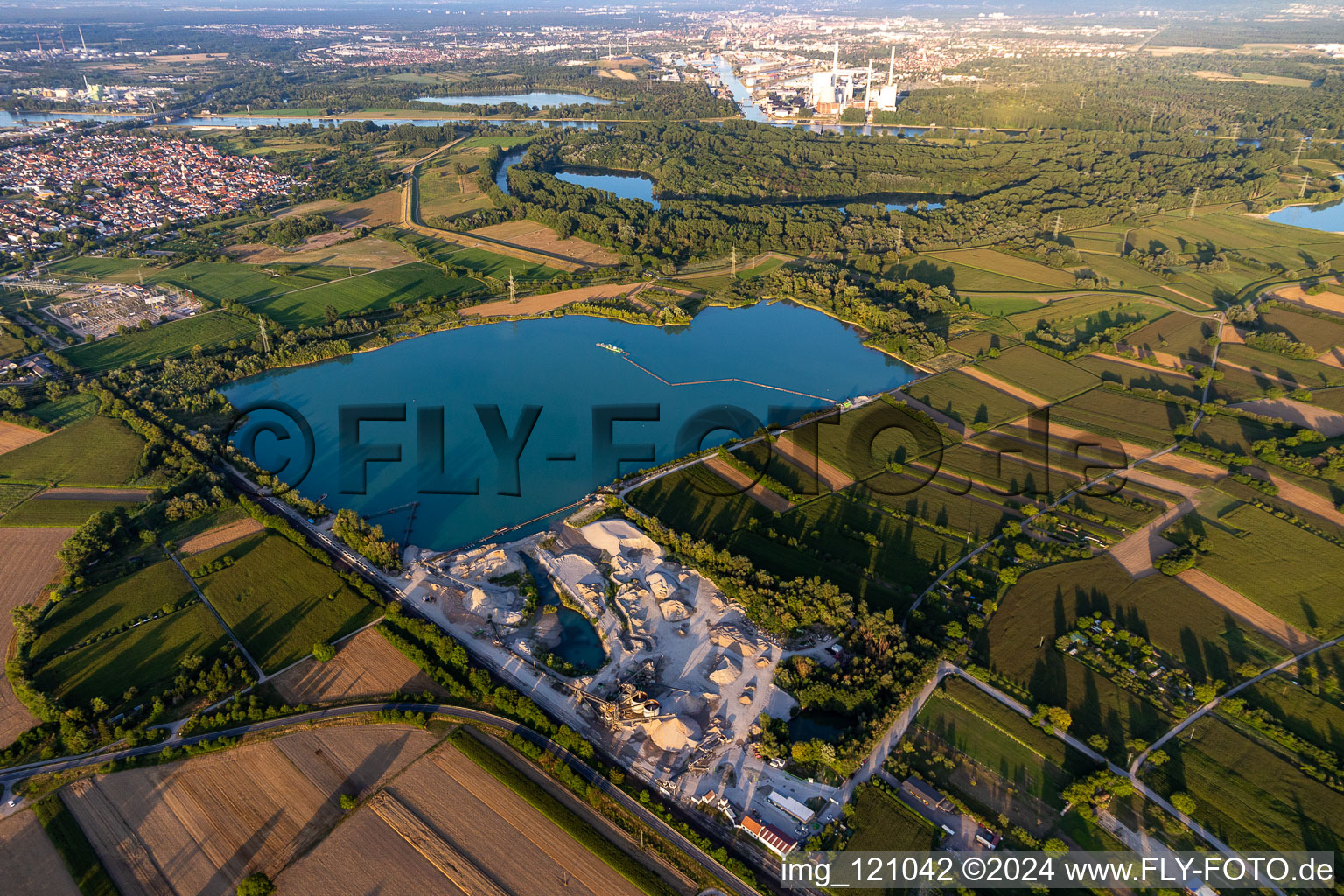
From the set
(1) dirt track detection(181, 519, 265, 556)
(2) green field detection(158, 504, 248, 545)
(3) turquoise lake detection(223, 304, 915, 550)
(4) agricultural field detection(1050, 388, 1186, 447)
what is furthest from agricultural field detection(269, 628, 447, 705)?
(4) agricultural field detection(1050, 388, 1186, 447)

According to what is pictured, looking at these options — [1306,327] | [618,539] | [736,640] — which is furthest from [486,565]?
[1306,327]

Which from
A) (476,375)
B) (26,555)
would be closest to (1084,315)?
(476,375)

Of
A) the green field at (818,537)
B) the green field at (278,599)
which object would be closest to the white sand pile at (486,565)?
the green field at (278,599)

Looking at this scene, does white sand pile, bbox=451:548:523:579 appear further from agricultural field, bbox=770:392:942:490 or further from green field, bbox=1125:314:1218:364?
green field, bbox=1125:314:1218:364

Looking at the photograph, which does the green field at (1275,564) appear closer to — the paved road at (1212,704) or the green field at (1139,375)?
the paved road at (1212,704)

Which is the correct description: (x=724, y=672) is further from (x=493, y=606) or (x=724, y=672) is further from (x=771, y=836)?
(x=493, y=606)

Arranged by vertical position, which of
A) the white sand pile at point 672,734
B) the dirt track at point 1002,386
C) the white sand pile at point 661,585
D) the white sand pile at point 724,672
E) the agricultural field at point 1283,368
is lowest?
the white sand pile at point 672,734
